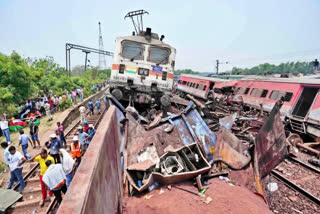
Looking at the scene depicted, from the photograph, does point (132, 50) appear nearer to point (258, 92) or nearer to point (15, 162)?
point (15, 162)

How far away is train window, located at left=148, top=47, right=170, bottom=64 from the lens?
784 cm

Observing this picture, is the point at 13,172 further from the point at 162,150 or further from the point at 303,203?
the point at 303,203

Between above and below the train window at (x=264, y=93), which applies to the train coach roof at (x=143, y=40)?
above

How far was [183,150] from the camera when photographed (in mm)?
4719

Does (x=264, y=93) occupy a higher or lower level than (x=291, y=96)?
lower

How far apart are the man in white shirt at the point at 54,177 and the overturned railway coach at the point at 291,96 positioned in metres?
10.4

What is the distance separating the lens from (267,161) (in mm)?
4297

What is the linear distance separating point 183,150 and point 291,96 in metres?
9.22

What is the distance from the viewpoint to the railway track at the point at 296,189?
14.3ft

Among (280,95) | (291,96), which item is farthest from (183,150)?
(280,95)

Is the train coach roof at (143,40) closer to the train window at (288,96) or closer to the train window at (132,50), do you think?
the train window at (132,50)

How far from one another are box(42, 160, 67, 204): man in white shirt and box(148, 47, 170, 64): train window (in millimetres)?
5528

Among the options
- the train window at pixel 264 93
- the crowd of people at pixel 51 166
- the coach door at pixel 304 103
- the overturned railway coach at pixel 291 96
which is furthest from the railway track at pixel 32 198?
the train window at pixel 264 93

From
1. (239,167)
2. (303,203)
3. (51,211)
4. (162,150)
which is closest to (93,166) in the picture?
(162,150)
